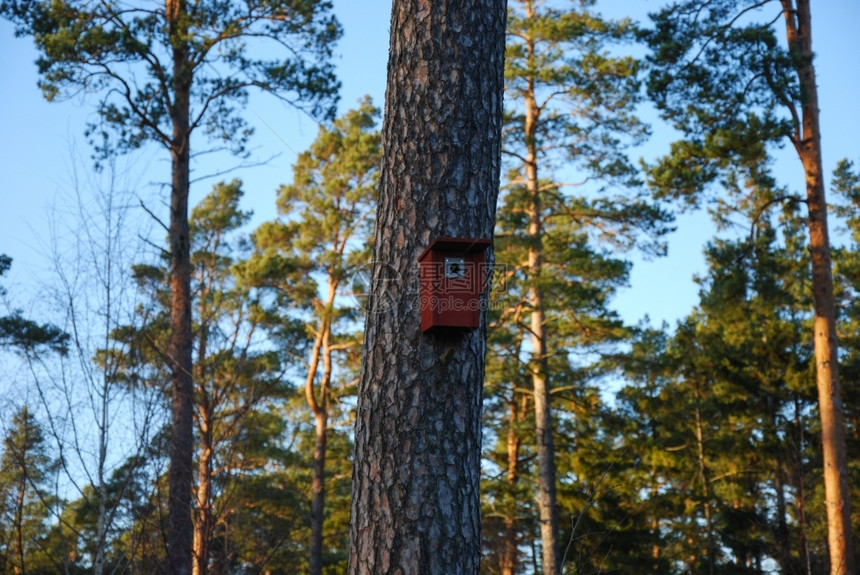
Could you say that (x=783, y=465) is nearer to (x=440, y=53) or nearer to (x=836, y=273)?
(x=836, y=273)

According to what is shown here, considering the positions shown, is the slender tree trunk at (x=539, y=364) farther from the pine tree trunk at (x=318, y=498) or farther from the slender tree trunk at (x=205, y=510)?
the slender tree trunk at (x=205, y=510)

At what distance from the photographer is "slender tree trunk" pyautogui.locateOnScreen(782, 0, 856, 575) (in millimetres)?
9102

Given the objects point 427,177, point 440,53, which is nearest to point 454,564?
point 427,177

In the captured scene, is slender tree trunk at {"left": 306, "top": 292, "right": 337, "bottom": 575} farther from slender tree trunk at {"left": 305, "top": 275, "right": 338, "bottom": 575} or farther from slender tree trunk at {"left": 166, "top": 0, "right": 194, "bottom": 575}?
slender tree trunk at {"left": 166, "top": 0, "right": 194, "bottom": 575}

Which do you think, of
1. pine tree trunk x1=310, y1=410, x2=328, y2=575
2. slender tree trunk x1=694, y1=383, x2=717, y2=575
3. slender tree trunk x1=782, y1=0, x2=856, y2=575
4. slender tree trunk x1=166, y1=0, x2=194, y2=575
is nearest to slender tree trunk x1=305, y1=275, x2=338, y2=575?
pine tree trunk x1=310, y1=410, x2=328, y2=575

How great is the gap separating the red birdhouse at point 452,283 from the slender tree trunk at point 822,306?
752cm

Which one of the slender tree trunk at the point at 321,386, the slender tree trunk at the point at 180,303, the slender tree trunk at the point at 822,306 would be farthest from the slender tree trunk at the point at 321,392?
the slender tree trunk at the point at 822,306

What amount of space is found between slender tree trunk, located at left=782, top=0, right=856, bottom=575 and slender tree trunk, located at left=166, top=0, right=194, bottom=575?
6301mm

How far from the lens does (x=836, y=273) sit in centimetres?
1723

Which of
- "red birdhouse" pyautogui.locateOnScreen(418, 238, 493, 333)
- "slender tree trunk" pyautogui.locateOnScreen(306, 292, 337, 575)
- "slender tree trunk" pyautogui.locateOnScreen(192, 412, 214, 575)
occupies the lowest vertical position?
"slender tree trunk" pyautogui.locateOnScreen(192, 412, 214, 575)

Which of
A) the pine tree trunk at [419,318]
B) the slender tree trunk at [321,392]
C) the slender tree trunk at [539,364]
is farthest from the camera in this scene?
the slender tree trunk at [321,392]

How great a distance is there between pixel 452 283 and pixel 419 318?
15 cm

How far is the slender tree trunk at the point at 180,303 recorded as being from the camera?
6.38 metres

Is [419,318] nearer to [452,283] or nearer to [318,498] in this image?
[452,283]
